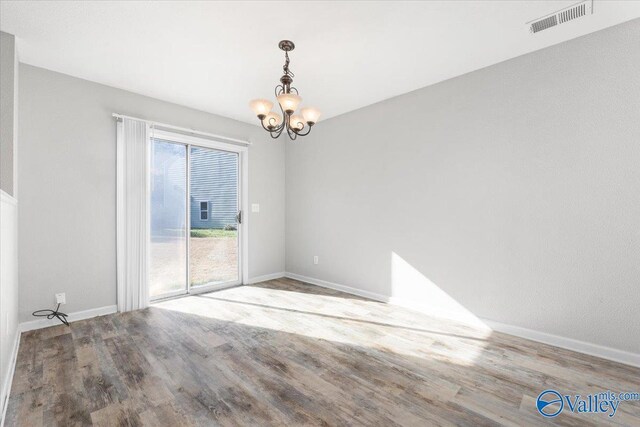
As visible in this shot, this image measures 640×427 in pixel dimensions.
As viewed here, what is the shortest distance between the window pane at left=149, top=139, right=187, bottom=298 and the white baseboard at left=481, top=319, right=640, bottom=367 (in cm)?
402

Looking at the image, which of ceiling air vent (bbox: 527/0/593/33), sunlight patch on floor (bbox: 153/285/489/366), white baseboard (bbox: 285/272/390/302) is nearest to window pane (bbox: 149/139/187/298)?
sunlight patch on floor (bbox: 153/285/489/366)

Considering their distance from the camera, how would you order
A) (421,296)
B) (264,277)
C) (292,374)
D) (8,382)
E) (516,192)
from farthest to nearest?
(264,277) < (421,296) < (516,192) < (292,374) < (8,382)

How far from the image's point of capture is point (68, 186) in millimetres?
3156

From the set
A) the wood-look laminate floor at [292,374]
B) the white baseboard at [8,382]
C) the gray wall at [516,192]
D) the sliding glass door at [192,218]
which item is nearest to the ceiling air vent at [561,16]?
the gray wall at [516,192]

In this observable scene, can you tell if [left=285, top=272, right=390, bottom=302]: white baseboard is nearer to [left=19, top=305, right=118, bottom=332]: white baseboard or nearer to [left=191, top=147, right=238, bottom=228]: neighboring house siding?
[left=191, top=147, right=238, bottom=228]: neighboring house siding

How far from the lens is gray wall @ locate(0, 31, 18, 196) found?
7.75 ft

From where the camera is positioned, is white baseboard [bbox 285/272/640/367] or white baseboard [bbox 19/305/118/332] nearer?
white baseboard [bbox 285/272/640/367]

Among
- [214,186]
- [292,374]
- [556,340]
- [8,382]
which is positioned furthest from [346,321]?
[214,186]

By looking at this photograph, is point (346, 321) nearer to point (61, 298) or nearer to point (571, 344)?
point (571, 344)

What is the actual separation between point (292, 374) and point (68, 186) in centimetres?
318

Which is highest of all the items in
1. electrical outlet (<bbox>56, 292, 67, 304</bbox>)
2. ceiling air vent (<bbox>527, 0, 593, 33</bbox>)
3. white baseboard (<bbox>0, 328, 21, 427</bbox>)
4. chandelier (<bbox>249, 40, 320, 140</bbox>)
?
ceiling air vent (<bbox>527, 0, 593, 33</bbox>)

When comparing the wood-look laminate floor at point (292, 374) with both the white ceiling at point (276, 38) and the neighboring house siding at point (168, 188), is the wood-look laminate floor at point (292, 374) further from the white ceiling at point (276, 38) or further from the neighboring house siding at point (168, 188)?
the white ceiling at point (276, 38)

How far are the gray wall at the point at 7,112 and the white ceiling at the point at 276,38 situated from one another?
162 mm

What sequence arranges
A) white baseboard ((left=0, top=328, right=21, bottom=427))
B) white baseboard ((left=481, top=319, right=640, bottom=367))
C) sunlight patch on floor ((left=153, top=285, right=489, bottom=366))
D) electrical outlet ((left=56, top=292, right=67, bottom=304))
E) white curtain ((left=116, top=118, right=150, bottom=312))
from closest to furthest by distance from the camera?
white baseboard ((left=0, top=328, right=21, bottom=427)) → white baseboard ((left=481, top=319, right=640, bottom=367)) → sunlight patch on floor ((left=153, top=285, right=489, bottom=366)) → electrical outlet ((left=56, top=292, right=67, bottom=304)) → white curtain ((left=116, top=118, right=150, bottom=312))
